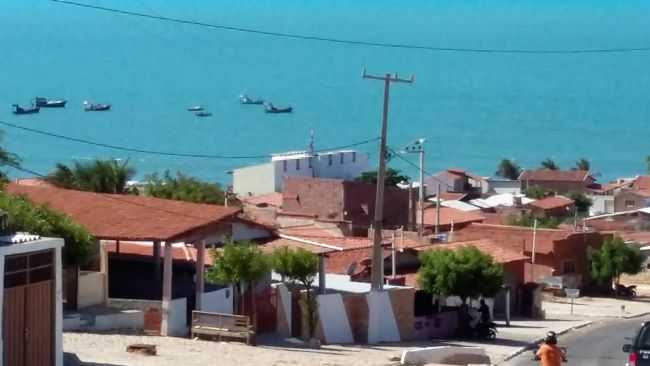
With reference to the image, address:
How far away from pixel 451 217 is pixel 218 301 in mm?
53886

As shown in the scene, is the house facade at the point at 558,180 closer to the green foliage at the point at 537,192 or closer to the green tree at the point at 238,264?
the green foliage at the point at 537,192

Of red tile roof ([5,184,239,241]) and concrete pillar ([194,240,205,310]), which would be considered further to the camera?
concrete pillar ([194,240,205,310])

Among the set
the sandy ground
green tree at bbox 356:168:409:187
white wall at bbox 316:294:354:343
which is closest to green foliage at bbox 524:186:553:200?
green tree at bbox 356:168:409:187

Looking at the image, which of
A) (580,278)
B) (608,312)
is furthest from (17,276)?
(580,278)

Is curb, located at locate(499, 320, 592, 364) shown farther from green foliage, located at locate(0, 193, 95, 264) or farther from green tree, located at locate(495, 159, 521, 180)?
green tree, located at locate(495, 159, 521, 180)

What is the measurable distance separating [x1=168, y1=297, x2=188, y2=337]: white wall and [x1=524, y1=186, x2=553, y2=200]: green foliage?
8640cm

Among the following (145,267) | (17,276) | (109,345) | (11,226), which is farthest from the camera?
(145,267)

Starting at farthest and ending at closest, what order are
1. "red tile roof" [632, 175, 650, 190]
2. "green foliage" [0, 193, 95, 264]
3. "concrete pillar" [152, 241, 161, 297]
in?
"red tile roof" [632, 175, 650, 190] < "concrete pillar" [152, 241, 161, 297] < "green foliage" [0, 193, 95, 264]

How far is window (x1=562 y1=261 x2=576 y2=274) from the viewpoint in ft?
234

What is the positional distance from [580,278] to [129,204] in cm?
3983

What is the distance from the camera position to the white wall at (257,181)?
4304 inches

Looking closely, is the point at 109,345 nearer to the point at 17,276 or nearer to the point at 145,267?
the point at 17,276

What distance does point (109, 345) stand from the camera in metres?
28.8

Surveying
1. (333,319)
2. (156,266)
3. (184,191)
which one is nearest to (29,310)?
(156,266)
